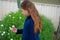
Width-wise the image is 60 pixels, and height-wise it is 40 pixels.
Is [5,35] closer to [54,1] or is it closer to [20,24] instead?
[20,24]

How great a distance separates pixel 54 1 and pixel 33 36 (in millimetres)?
4361

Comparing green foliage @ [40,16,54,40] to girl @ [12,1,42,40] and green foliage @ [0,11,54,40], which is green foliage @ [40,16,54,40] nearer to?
green foliage @ [0,11,54,40]

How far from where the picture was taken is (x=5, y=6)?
7.65 meters

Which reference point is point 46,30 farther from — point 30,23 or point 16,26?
point 30,23

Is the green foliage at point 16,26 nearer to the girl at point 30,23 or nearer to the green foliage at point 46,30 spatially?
the green foliage at point 46,30

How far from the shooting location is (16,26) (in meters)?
6.75

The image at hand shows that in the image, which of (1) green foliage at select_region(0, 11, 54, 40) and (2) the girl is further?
(1) green foliage at select_region(0, 11, 54, 40)

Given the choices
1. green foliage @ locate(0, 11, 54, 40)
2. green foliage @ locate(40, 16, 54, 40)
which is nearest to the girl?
green foliage @ locate(0, 11, 54, 40)

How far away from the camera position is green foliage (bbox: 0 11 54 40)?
6.38m

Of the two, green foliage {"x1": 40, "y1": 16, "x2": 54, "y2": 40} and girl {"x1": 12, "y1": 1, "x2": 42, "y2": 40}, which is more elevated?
girl {"x1": 12, "y1": 1, "x2": 42, "y2": 40}

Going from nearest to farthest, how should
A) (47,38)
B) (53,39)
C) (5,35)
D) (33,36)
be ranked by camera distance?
(33,36)
(5,35)
(47,38)
(53,39)

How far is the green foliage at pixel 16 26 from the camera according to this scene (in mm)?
6383

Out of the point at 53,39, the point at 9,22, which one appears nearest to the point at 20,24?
the point at 9,22

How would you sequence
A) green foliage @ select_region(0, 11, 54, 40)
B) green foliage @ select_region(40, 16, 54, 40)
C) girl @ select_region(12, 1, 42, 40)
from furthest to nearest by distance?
green foliage @ select_region(40, 16, 54, 40)
green foliage @ select_region(0, 11, 54, 40)
girl @ select_region(12, 1, 42, 40)
